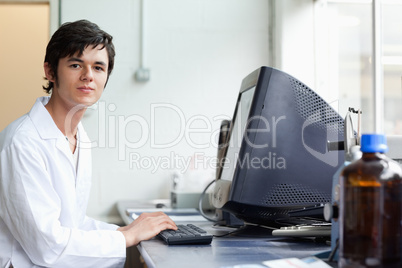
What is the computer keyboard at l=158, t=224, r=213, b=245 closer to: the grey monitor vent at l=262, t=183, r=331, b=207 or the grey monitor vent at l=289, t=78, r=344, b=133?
the grey monitor vent at l=262, t=183, r=331, b=207

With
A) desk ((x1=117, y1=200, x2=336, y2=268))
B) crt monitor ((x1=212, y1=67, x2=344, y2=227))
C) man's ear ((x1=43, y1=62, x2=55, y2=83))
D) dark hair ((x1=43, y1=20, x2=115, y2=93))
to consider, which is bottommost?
desk ((x1=117, y1=200, x2=336, y2=268))

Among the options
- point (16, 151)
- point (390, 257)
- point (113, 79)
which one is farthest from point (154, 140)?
point (390, 257)

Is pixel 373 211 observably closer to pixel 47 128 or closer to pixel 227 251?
pixel 227 251

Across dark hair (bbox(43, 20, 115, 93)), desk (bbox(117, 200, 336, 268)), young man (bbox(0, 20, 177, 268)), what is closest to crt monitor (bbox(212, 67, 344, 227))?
desk (bbox(117, 200, 336, 268))

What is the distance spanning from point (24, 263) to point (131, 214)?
711 millimetres

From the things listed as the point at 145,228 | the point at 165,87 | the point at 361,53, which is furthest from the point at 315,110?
the point at 361,53

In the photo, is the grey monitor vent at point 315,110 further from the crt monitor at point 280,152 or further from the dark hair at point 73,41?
the dark hair at point 73,41

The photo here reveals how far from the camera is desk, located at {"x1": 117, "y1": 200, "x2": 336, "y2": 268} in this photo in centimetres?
104

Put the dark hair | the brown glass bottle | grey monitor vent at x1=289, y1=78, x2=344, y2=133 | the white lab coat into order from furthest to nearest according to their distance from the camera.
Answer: the dark hair → grey monitor vent at x1=289, y1=78, x2=344, y2=133 → the white lab coat → the brown glass bottle

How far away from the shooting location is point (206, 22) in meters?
2.81

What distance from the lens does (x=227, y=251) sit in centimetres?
116

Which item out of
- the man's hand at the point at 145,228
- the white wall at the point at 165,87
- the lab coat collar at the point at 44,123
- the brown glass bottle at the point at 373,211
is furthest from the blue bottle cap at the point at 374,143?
the white wall at the point at 165,87

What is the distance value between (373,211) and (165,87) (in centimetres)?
206

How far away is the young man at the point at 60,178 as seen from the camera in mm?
1245
